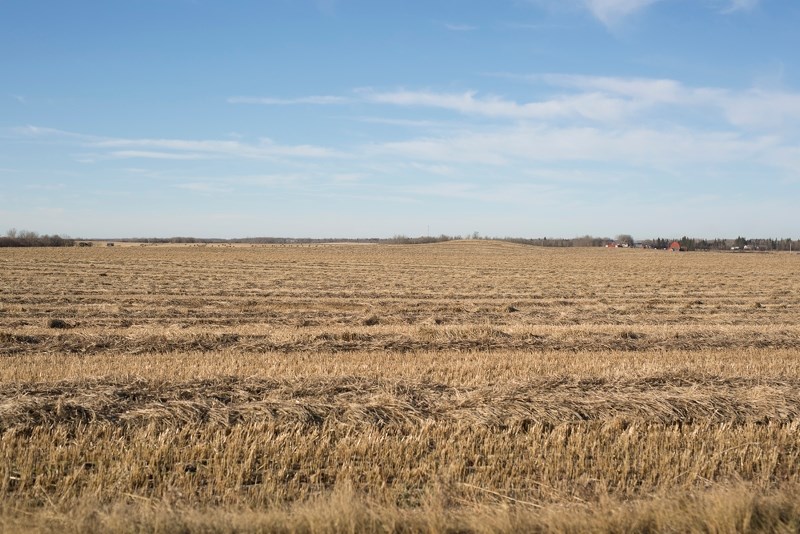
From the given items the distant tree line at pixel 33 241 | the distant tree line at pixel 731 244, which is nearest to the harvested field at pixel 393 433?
the distant tree line at pixel 33 241

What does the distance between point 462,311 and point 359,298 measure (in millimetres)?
6312

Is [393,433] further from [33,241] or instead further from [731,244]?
[731,244]

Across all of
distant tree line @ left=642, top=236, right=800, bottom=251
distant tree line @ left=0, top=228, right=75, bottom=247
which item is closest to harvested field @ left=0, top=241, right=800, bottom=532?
distant tree line @ left=0, top=228, right=75, bottom=247

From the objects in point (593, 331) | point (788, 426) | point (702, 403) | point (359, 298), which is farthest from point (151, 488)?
point (359, 298)

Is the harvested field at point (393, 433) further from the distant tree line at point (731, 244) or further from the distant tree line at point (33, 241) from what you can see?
the distant tree line at point (731, 244)

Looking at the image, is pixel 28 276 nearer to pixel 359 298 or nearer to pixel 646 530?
pixel 359 298

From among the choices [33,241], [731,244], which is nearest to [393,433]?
[33,241]

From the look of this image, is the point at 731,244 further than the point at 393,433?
Yes

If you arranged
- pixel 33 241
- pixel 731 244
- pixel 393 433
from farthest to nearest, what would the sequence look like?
pixel 731 244 < pixel 33 241 < pixel 393 433

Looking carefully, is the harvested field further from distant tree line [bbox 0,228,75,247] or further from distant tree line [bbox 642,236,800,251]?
distant tree line [bbox 642,236,800,251]

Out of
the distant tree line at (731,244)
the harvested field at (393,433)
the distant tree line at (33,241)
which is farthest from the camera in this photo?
the distant tree line at (731,244)

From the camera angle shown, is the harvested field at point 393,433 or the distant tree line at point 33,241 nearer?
the harvested field at point 393,433

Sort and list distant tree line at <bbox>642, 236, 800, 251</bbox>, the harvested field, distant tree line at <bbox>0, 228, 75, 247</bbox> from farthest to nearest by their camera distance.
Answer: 1. distant tree line at <bbox>642, 236, 800, 251</bbox>
2. distant tree line at <bbox>0, 228, 75, 247</bbox>
3. the harvested field

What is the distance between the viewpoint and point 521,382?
9.96 m
